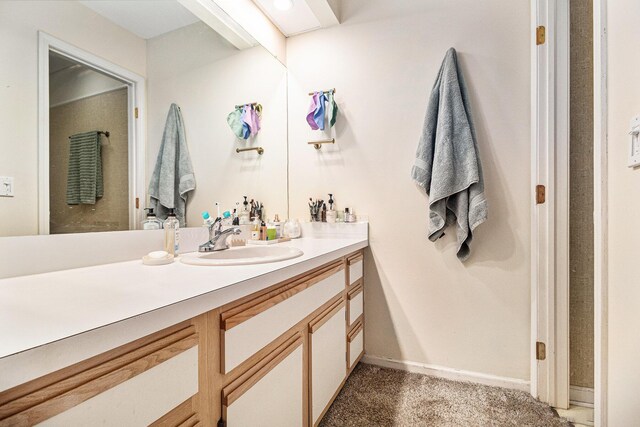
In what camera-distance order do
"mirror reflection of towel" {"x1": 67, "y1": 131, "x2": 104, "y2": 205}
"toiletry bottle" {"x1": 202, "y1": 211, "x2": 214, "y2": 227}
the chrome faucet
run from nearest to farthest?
1. "mirror reflection of towel" {"x1": 67, "y1": 131, "x2": 104, "y2": 205}
2. the chrome faucet
3. "toiletry bottle" {"x1": 202, "y1": 211, "x2": 214, "y2": 227}

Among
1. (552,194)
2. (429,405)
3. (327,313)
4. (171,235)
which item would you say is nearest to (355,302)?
(327,313)

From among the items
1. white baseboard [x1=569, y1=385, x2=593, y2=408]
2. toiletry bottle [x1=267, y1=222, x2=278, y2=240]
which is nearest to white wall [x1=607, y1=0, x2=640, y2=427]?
white baseboard [x1=569, y1=385, x2=593, y2=408]

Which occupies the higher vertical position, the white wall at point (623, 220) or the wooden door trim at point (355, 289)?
the white wall at point (623, 220)

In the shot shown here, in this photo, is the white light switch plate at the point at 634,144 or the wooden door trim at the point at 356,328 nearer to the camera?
the white light switch plate at the point at 634,144

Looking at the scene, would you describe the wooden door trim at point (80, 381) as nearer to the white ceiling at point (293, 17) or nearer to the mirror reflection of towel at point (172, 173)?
the mirror reflection of towel at point (172, 173)

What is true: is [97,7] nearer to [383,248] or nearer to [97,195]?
[97,195]

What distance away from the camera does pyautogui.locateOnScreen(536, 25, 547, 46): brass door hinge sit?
4.85ft

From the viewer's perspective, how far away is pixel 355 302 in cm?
170

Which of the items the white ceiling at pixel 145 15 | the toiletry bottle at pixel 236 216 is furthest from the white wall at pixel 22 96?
the toiletry bottle at pixel 236 216

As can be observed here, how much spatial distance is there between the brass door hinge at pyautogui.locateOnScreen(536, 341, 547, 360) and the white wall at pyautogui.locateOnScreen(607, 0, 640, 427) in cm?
79

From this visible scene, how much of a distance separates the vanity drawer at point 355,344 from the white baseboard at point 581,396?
1.07 metres

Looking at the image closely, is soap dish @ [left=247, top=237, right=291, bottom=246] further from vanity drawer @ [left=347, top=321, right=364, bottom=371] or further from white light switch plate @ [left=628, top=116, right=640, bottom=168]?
white light switch plate @ [left=628, top=116, right=640, bottom=168]

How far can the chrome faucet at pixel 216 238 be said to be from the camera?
129 centimetres

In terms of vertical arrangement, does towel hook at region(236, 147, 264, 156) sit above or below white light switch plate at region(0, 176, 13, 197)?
above
